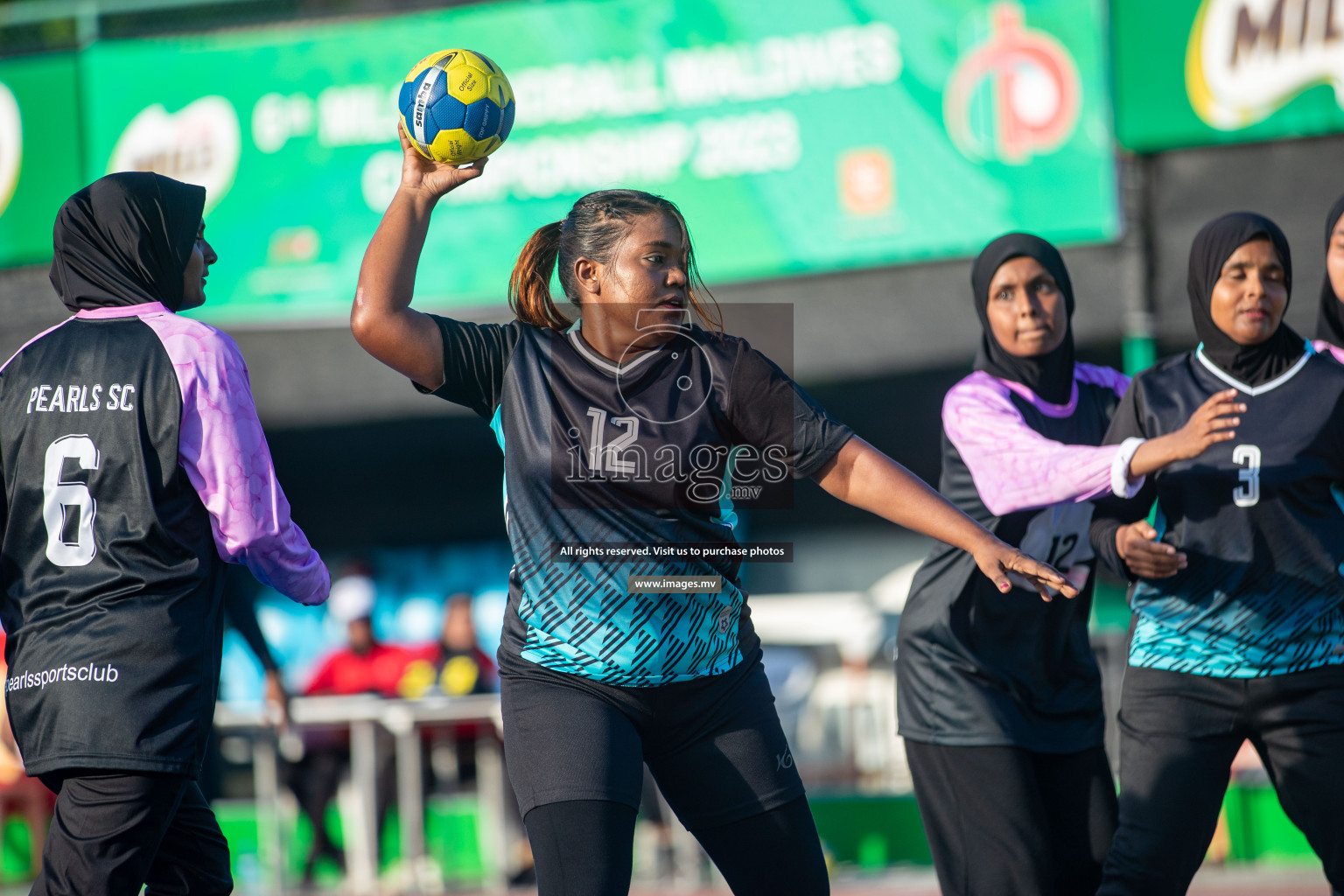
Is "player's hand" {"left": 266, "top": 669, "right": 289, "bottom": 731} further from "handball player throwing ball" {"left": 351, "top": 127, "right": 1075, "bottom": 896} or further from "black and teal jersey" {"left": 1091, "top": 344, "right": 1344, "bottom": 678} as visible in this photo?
"black and teal jersey" {"left": 1091, "top": 344, "right": 1344, "bottom": 678}

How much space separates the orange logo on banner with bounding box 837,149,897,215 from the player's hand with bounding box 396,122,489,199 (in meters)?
6.34

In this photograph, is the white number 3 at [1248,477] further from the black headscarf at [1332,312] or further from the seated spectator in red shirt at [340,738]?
the seated spectator in red shirt at [340,738]

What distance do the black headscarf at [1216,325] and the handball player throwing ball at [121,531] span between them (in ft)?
8.91

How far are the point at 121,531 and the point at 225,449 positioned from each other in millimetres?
311

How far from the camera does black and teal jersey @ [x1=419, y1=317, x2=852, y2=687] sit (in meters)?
3.18

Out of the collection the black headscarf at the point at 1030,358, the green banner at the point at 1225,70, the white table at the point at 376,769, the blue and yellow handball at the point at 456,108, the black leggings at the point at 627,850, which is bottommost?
the white table at the point at 376,769

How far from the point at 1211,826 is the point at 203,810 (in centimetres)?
276

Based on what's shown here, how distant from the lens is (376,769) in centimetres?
898

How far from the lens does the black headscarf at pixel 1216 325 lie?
4.10 m

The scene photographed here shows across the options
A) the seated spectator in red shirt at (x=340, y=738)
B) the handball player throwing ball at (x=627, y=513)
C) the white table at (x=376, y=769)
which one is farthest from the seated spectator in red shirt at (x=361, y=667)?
the handball player throwing ball at (x=627, y=513)

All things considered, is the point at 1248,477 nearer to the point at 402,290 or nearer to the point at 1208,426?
the point at 1208,426

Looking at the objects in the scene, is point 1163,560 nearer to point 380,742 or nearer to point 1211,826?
point 1211,826

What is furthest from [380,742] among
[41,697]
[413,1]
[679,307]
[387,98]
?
[679,307]

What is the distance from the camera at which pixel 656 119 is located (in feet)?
32.1
